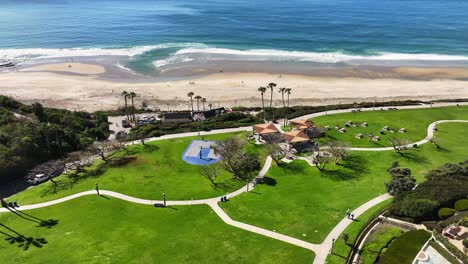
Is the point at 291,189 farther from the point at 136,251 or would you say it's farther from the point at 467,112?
the point at 467,112

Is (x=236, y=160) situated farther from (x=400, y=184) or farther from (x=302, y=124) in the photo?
(x=400, y=184)

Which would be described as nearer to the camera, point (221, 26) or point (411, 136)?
point (411, 136)

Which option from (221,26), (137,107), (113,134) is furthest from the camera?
(221,26)

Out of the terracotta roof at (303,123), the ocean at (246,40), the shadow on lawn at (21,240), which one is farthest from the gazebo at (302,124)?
the ocean at (246,40)

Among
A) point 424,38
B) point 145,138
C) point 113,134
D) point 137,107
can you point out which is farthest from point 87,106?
point 424,38

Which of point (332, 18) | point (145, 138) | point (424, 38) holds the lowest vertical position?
point (145, 138)

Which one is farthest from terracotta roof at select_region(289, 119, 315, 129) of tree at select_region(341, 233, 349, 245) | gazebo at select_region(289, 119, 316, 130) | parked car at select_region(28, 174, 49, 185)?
parked car at select_region(28, 174, 49, 185)
